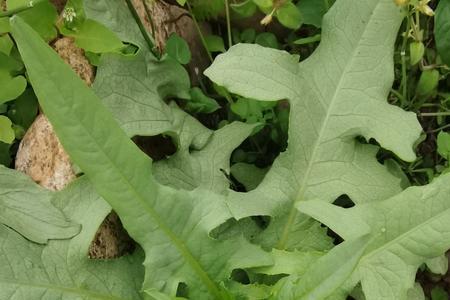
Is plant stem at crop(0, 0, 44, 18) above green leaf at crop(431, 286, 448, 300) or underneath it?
above

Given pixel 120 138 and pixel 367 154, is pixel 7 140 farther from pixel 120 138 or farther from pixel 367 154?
pixel 367 154

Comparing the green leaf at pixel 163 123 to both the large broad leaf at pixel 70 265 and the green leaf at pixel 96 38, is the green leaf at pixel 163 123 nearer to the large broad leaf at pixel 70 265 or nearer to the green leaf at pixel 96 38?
the green leaf at pixel 96 38

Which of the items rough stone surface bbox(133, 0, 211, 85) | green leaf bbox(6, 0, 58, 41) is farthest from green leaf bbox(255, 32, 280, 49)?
green leaf bbox(6, 0, 58, 41)

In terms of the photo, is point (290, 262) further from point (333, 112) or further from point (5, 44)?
point (5, 44)

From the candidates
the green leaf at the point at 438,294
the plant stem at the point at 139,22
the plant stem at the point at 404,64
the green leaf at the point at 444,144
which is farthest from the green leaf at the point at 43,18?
the green leaf at the point at 438,294

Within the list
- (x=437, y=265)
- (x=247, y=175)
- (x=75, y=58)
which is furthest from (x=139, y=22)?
(x=437, y=265)

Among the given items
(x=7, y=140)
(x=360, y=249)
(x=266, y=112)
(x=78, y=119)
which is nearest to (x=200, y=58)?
(x=266, y=112)

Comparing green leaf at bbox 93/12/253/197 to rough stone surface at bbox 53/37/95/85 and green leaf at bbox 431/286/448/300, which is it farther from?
green leaf at bbox 431/286/448/300
